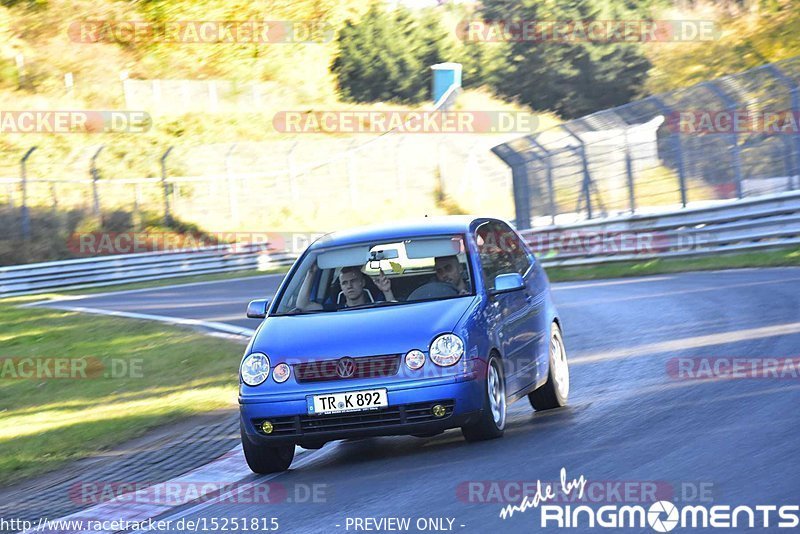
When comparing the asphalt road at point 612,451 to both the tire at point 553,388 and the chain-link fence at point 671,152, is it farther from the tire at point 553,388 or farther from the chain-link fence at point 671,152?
the chain-link fence at point 671,152

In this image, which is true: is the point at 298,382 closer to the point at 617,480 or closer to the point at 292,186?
the point at 617,480

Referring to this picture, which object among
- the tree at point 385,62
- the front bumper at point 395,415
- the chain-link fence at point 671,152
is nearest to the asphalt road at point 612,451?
the front bumper at point 395,415

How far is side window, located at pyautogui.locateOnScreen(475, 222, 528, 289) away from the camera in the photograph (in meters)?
9.06

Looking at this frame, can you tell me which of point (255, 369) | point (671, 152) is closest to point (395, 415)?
point (255, 369)

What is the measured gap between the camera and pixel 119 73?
5569 centimetres

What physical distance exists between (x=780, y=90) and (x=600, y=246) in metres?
5.87

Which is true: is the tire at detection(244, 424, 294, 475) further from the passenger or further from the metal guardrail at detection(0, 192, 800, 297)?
the metal guardrail at detection(0, 192, 800, 297)

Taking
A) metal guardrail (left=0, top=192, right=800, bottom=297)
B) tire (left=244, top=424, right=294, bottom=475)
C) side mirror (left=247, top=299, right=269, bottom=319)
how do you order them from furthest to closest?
1. metal guardrail (left=0, top=192, right=800, bottom=297)
2. side mirror (left=247, top=299, right=269, bottom=319)
3. tire (left=244, top=424, right=294, bottom=475)

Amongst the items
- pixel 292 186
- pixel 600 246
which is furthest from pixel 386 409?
pixel 292 186

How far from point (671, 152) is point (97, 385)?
13.4 meters

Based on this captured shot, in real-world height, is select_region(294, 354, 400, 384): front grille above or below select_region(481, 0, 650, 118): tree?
below

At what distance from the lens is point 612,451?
292 inches

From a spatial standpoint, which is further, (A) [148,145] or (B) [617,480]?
(A) [148,145]

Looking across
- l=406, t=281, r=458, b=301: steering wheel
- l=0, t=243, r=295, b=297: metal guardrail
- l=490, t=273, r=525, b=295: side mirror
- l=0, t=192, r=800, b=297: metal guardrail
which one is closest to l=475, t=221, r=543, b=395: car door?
l=490, t=273, r=525, b=295: side mirror
